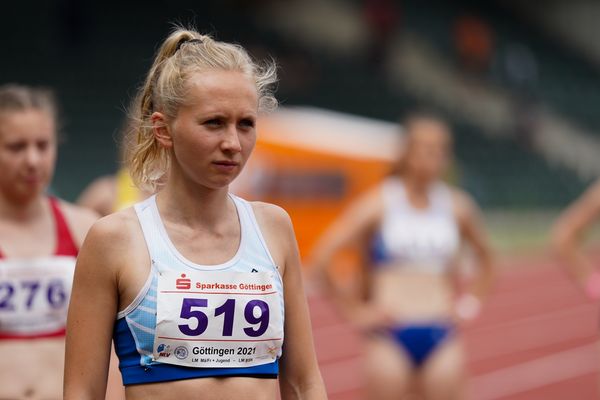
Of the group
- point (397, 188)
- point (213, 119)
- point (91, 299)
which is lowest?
point (91, 299)

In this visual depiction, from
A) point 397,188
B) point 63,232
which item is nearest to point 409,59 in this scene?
point 397,188

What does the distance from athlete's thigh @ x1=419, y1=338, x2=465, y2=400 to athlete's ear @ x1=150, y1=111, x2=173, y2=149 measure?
12.0ft

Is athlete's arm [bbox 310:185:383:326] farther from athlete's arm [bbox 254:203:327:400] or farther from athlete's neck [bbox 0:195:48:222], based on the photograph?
athlete's arm [bbox 254:203:327:400]

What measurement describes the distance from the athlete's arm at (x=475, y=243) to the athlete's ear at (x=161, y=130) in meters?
3.98

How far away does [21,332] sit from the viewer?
3.83 m

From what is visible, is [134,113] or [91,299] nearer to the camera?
[91,299]

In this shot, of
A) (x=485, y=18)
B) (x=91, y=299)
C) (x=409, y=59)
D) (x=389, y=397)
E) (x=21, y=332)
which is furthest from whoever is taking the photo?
(x=485, y=18)

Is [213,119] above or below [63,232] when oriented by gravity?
below

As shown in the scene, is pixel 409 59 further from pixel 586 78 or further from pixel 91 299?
pixel 91 299

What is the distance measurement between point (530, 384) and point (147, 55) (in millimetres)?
12694

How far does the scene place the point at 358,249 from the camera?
252 inches

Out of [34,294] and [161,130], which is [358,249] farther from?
[161,130]

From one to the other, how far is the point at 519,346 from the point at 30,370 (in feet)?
32.4

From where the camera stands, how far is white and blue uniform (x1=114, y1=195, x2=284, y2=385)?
2330 millimetres
